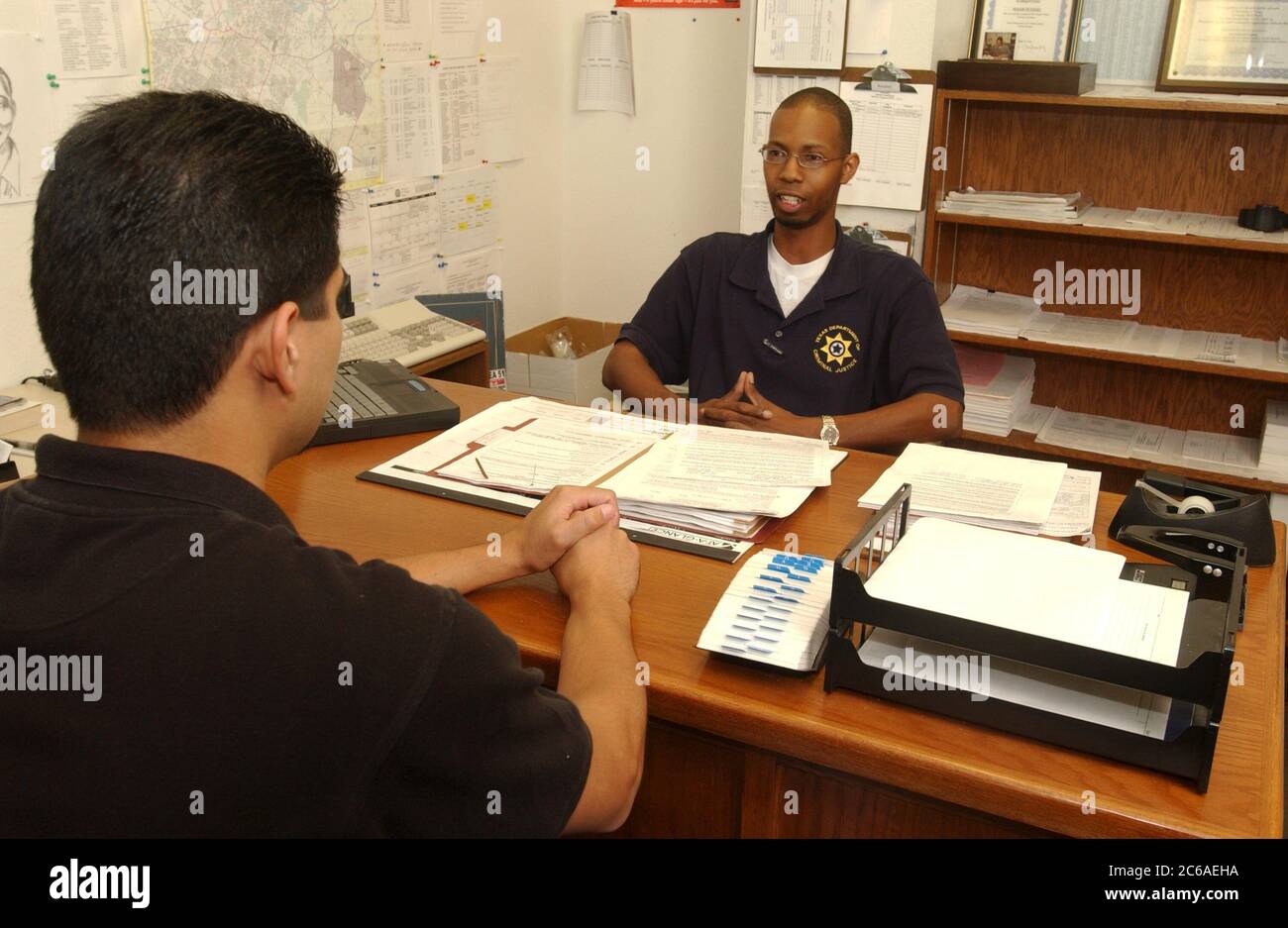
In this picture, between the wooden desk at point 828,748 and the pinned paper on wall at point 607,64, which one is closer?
the wooden desk at point 828,748

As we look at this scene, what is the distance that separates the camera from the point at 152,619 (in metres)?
0.73

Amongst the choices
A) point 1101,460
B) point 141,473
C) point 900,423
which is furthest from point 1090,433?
point 141,473

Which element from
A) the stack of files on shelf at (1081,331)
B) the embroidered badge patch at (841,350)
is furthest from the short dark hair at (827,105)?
the stack of files on shelf at (1081,331)

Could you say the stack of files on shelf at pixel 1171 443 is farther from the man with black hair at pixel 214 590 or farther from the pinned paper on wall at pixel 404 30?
the man with black hair at pixel 214 590

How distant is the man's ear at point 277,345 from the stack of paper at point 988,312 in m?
2.64

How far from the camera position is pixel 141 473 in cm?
80

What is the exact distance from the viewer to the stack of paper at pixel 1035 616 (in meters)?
0.97

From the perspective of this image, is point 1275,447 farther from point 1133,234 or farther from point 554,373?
point 554,373

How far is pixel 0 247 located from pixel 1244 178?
326 centimetres

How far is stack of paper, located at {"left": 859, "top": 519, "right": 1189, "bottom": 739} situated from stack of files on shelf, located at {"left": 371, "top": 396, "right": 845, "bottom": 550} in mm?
318

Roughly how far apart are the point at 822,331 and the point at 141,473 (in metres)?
1.79

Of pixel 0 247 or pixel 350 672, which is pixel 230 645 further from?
pixel 0 247
